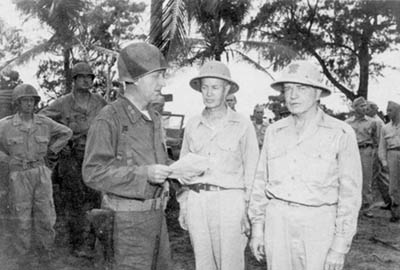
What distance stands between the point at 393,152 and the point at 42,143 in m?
6.47

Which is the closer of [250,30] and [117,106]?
[117,106]

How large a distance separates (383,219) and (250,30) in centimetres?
1462

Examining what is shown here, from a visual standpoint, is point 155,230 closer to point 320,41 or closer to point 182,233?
point 182,233

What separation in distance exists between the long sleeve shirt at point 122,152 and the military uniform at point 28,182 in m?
3.26

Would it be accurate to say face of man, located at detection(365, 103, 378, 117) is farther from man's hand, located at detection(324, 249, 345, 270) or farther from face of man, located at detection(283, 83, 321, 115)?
man's hand, located at detection(324, 249, 345, 270)

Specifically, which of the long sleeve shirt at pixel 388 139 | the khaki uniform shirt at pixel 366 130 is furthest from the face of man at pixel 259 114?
the long sleeve shirt at pixel 388 139

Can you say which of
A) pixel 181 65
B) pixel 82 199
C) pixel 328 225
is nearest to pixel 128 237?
pixel 328 225

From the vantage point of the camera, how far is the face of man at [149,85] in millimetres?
3164

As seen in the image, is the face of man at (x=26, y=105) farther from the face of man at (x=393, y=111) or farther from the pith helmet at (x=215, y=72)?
the face of man at (x=393, y=111)

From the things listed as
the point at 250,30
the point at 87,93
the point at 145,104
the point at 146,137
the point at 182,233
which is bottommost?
the point at 182,233

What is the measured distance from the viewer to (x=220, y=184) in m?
3.96

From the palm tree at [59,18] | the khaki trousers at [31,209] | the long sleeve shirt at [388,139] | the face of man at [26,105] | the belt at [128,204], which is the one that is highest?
the palm tree at [59,18]

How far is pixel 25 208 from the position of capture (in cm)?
599

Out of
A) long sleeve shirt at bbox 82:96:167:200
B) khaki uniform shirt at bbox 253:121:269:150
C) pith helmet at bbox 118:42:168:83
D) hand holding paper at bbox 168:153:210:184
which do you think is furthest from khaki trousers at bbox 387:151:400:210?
pith helmet at bbox 118:42:168:83
